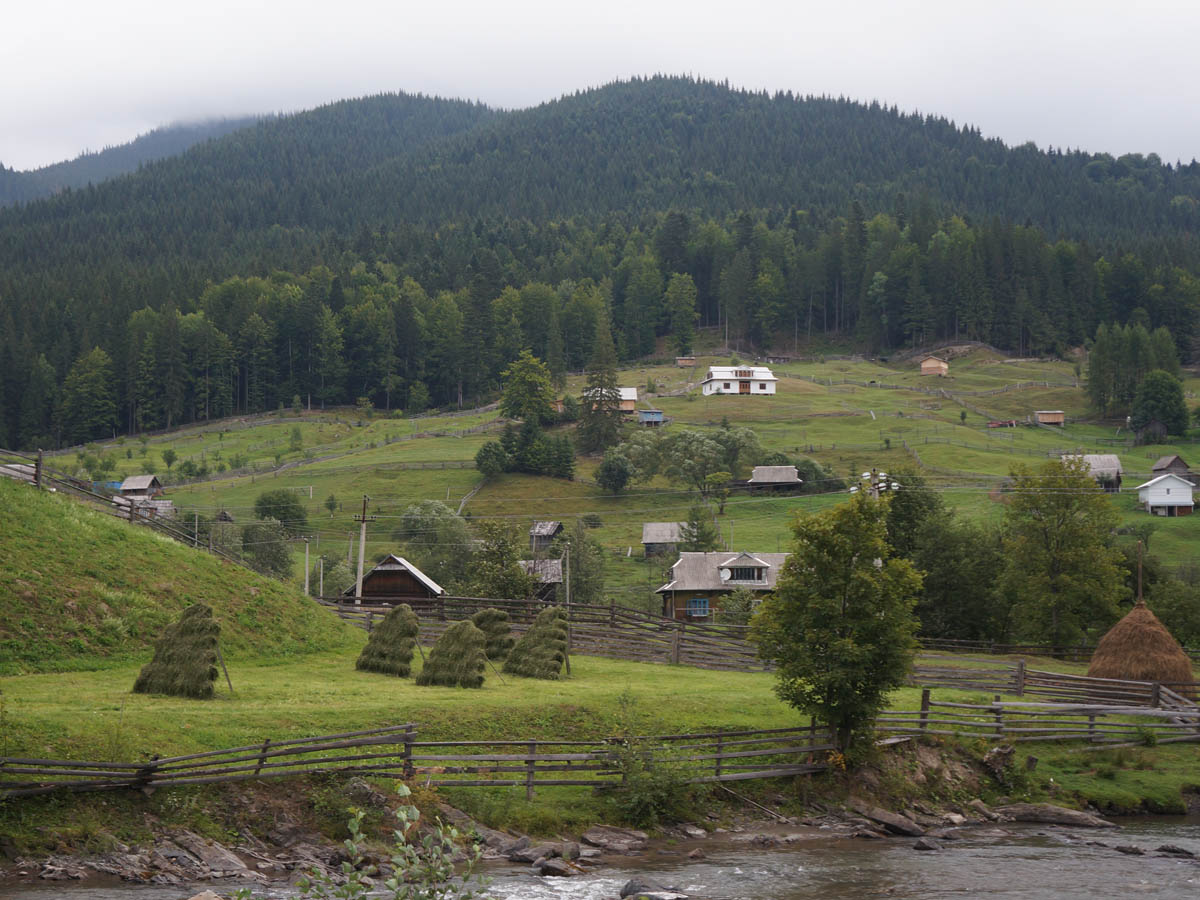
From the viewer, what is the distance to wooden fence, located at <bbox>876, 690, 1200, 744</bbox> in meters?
35.8

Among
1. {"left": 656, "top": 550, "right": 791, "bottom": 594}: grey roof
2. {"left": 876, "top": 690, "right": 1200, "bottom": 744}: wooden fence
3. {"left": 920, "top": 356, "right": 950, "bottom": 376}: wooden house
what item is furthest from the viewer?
{"left": 920, "top": 356, "right": 950, "bottom": 376}: wooden house

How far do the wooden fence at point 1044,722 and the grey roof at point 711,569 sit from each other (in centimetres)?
3445

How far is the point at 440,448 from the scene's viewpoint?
127062mm

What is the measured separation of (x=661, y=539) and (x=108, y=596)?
57.5m

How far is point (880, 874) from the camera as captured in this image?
84.7ft

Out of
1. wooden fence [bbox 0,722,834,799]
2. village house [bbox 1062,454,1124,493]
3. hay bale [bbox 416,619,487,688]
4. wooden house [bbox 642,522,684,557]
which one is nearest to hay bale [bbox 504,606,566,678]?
hay bale [bbox 416,619,487,688]

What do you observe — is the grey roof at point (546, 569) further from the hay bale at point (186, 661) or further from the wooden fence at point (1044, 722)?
the hay bale at point (186, 661)

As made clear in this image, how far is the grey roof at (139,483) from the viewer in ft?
350

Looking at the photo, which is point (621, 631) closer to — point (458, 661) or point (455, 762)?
point (458, 661)

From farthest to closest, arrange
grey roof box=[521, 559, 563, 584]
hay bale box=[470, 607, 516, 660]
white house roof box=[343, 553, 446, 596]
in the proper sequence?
grey roof box=[521, 559, 563, 584] < white house roof box=[343, 553, 446, 596] < hay bale box=[470, 607, 516, 660]

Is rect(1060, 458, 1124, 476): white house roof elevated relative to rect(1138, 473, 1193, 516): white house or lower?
elevated

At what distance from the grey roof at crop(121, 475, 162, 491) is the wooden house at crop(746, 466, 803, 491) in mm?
52571

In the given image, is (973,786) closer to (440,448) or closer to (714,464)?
(714,464)

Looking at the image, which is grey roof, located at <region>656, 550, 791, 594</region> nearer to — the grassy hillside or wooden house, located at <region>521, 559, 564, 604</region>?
wooden house, located at <region>521, 559, 564, 604</region>
